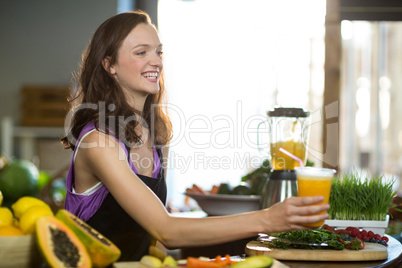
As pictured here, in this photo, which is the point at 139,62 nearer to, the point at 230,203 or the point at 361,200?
the point at 230,203

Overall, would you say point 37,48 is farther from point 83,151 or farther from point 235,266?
point 235,266

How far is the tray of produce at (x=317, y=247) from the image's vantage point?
4.43 ft

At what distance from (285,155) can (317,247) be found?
56 centimetres

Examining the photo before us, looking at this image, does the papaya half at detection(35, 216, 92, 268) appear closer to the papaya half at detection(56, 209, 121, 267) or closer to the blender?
the papaya half at detection(56, 209, 121, 267)

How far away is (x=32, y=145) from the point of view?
5539mm

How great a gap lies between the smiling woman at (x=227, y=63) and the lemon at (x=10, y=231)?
13.6 feet

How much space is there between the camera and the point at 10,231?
1.02 metres

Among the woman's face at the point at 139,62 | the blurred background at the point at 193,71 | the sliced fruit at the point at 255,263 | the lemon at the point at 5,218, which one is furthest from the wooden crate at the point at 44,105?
the sliced fruit at the point at 255,263

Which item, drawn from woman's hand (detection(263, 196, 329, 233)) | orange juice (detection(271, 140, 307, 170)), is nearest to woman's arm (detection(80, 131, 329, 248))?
woman's hand (detection(263, 196, 329, 233))

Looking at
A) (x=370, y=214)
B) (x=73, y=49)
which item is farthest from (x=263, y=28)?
(x=370, y=214)

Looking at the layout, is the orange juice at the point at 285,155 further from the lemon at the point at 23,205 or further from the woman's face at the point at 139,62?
the lemon at the point at 23,205

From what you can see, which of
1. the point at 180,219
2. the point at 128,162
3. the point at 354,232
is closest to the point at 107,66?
the point at 128,162

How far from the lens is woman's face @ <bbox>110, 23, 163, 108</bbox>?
1.71m

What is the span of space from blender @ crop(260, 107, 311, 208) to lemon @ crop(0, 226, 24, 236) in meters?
0.99
